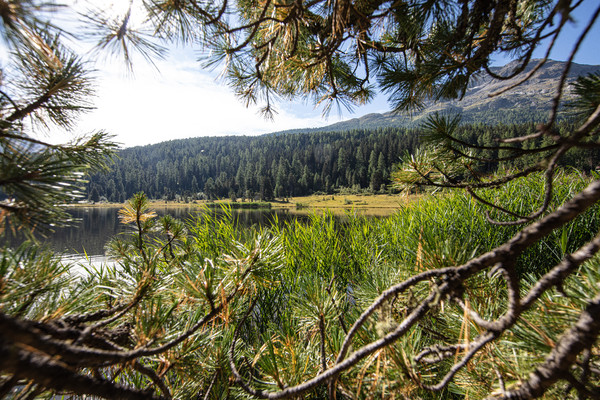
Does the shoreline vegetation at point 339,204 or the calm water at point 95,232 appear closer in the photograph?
the calm water at point 95,232

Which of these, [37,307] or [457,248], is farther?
[457,248]

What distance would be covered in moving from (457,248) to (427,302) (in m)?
0.30

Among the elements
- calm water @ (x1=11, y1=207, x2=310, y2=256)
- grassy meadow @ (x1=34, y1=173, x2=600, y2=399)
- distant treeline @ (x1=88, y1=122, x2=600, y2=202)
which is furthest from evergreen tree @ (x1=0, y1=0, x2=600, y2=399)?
distant treeline @ (x1=88, y1=122, x2=600, y2=202)

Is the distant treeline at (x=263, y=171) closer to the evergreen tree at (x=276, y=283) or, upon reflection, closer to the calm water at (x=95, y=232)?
the calm water at (x=95, y=232)

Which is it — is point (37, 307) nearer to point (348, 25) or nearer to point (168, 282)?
point (168, 282)

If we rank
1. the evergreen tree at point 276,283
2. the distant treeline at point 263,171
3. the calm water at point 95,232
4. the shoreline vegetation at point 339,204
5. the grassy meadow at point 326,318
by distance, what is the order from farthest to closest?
the distant treeline at point 263,171
the shoreline vegetation at point 339,204
the calm water at point 95,232
the grassy meadow at point 326,318
the evergreen tree at point 276,283

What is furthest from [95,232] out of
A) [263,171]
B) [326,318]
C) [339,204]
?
[263,171]

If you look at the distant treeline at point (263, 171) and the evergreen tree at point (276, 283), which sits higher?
the evergreen tree at point (276, 283)

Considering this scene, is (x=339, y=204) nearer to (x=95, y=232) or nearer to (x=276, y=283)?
(x=95, y=232)

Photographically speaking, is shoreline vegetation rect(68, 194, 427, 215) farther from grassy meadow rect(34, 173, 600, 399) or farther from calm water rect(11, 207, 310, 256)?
grassy meadow rect(34, 173, 600, 399)

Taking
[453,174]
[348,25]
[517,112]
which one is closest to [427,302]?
[453,174]

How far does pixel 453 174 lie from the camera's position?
5.15ft

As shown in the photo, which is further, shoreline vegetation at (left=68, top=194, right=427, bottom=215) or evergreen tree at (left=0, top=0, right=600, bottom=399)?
shoreline vegetation at (left=68, top=194, right=427, bottom=215)

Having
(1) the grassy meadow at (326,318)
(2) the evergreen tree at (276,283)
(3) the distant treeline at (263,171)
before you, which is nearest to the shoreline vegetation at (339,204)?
(2) the evergreen tree at (276,283)
